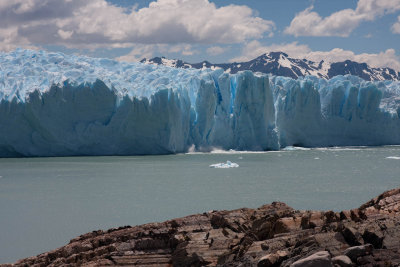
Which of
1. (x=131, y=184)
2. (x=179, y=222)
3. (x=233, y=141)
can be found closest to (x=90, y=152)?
(x=233, y=141)

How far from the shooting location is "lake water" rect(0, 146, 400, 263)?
8.47 metres

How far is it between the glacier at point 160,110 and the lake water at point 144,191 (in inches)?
130

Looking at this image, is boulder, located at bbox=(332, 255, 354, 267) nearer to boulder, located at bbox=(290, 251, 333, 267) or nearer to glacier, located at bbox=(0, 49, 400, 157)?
boulder, located at bbox=(290, 251, 333, 267)

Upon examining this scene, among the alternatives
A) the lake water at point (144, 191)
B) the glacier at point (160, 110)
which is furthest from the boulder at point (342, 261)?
the glacier at point (160, 110)

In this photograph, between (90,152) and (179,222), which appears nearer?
(179,222)

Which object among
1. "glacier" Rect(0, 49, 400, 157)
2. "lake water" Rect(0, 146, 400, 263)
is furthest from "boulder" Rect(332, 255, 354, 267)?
→ "glacier" Rect(0, 49, 400, 157)

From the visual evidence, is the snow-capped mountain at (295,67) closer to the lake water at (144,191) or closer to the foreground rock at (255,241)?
the lake water at (144,191)

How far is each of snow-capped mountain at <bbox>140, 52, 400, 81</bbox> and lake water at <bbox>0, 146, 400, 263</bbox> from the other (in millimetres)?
95786

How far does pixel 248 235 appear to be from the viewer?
4668 millimetres

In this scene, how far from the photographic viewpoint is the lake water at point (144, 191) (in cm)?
847

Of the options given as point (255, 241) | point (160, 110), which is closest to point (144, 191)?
point (255, 241)

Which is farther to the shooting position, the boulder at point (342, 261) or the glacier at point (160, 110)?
the glacier at point (160, 110)

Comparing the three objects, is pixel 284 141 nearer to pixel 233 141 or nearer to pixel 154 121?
pixel 233 141

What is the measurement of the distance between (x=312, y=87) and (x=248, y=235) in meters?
25.3
